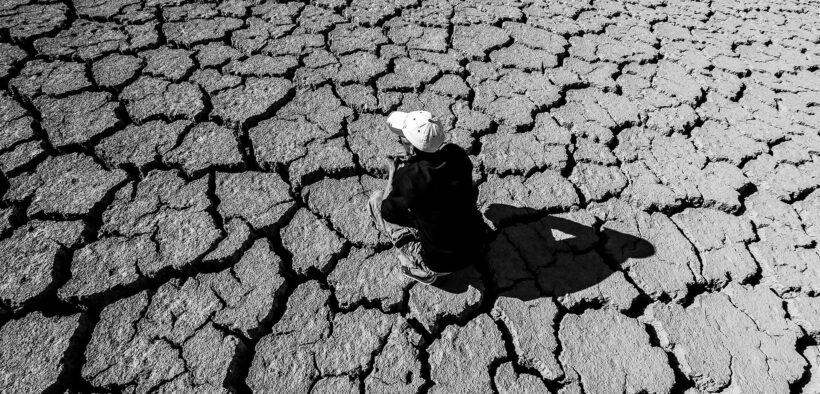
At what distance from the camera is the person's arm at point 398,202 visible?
153 cm

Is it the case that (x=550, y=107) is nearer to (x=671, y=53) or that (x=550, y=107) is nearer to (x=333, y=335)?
(x=671, y=53)

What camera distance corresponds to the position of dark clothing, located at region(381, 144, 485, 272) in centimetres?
149

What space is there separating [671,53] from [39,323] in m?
4.03

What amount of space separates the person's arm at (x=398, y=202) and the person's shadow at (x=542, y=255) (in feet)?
1.15

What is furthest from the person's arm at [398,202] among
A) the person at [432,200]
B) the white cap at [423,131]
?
the white cap at [423,131]

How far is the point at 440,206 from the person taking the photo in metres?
1.53

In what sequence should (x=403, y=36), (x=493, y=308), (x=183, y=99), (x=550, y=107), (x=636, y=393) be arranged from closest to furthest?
(x=636, y=393)
(x=493, y=308)
(x=183, y=99)
(x=550, y=107)
(x=403, y=36)

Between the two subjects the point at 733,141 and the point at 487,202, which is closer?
the point at 487,202

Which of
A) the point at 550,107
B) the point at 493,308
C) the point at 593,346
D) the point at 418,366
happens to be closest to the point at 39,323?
the point at 418,366

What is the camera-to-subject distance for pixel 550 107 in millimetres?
2816

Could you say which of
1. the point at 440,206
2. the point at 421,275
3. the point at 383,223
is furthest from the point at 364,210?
the point at 440,206

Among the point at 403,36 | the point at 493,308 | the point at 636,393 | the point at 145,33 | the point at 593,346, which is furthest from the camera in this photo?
the point at 403,36

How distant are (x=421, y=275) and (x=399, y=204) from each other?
0.33 m

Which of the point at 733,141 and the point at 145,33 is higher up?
the point at 145,33
